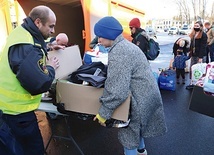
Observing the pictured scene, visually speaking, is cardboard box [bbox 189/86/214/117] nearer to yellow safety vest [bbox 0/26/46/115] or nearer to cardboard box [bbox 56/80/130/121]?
cardboard box [bbox 56/80/130/121]

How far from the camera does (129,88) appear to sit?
1.92 meters

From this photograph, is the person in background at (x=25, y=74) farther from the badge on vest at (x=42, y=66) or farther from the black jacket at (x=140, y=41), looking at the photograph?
the black jacket at (x=140, y=41)

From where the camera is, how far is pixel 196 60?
5.70 meters

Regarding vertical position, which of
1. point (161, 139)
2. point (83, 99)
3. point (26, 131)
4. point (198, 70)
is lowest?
point (161, 139)

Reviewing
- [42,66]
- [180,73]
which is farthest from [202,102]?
[180,73]

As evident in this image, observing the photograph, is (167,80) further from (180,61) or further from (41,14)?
(41,14)

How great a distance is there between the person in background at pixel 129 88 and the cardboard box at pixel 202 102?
1.23ft

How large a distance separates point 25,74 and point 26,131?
58 centimetres

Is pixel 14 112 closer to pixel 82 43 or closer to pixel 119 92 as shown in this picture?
pixel 119 92

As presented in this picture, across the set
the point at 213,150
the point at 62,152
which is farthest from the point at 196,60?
the point at 62,152

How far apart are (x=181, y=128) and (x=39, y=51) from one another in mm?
2674

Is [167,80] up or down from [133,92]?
down

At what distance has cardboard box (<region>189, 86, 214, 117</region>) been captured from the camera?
169 cm

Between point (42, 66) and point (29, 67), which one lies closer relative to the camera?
point (29, 67)
